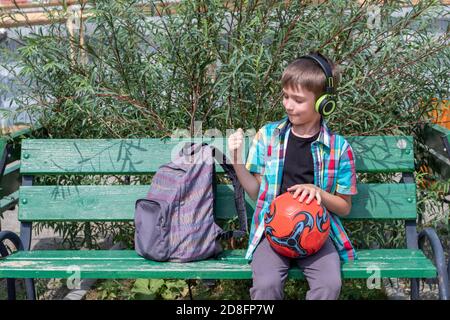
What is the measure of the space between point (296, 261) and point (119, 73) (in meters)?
1.47

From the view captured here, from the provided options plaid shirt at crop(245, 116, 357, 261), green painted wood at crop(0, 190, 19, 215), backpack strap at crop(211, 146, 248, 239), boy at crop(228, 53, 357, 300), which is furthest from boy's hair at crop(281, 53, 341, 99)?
green painted wood at crop(0, 190, 19, 215)

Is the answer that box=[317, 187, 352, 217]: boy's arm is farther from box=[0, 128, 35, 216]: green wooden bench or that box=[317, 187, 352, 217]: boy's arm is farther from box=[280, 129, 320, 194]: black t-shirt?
box=[0, 128, 35, 216]: green wooden bench

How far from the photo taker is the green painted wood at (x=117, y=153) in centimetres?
384

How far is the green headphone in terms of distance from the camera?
3.25 m

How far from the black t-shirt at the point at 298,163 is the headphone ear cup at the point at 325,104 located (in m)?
0.22

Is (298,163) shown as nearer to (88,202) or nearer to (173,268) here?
(173,268)

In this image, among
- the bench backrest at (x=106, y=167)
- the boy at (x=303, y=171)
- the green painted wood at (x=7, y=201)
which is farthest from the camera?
the green painted wood at (x=7, y=201)

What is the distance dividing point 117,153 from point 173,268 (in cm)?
89

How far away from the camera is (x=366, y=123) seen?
12.8ft

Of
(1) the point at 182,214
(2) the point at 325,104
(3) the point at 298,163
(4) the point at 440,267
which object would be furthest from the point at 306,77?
(4) the point at 440,267

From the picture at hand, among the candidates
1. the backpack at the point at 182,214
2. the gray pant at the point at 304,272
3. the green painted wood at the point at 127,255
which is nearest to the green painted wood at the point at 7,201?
the green painted wood at the point at 127,255

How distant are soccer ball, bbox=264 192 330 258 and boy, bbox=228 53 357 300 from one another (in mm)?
53

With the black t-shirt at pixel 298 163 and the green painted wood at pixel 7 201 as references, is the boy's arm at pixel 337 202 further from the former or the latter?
the green painted wood at pixel 7 201

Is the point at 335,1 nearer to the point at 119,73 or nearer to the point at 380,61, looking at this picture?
the point at 380,61
